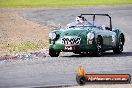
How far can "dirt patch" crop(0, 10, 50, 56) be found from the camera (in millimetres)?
23258

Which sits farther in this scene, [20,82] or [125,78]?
[20,82]

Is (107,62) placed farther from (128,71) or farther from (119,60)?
(128,71)

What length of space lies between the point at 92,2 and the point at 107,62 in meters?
50.4

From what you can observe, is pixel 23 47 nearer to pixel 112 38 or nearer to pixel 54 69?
pixel 112 38

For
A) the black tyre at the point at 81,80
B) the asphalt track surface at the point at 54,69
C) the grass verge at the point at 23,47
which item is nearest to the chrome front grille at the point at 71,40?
the asphalt track surface at the point at 54,69

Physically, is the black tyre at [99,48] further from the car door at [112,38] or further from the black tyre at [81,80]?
the black tyre at [81,80]

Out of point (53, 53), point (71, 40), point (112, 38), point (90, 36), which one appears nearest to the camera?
point (71, 40)

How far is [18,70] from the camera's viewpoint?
1500cm

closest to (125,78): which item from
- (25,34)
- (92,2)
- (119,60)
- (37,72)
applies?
(37,72)

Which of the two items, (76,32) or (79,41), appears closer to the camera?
(79,41)

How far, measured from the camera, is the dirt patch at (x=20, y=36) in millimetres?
23258

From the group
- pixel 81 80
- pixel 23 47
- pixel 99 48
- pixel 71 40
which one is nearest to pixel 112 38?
pixel 99 48

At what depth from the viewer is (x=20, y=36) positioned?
29.5m

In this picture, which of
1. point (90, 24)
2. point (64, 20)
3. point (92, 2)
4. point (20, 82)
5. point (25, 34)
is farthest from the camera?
point (92, 2)
